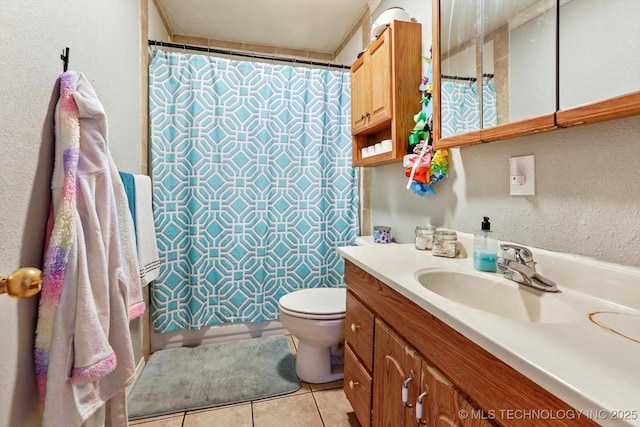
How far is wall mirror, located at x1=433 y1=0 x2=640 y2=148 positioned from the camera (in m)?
0.70

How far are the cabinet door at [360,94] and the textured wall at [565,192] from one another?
66 cm

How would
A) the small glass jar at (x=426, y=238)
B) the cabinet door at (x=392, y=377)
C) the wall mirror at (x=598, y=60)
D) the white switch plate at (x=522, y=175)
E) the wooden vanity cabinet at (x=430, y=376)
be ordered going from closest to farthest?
the wooden vanity cabinet at (x=430, y=376)
the wall mirror at (x=598, y=60)
the cabinet door at (x=392, y=377)
the white switch plate at (x=522, y=175)
the small glass jar at (x=426, y=238)

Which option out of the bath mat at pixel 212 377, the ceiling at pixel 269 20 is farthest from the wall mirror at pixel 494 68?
Result: the bath mat at pixel 212 377

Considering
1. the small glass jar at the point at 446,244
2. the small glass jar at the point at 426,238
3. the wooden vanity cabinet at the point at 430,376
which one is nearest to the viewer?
the wooden vanity cabinet at the point at 430,376

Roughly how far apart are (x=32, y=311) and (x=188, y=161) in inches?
51.3

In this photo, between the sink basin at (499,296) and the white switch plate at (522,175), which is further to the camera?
the white switch plate at (522,175)

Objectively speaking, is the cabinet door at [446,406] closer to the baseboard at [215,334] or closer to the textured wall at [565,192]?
the textured wall at [565,192]

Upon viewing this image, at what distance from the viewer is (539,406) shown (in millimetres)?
453

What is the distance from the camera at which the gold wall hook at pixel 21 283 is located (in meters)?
0.54

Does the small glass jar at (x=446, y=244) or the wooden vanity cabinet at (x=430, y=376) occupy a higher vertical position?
the small glass jar at (x=446, y=244)

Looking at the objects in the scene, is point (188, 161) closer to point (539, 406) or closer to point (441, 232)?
point (441, 232)

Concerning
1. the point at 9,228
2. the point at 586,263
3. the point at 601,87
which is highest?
the point at 601,87

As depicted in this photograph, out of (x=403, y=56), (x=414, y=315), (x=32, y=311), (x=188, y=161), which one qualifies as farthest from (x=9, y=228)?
(x=403, y=56)

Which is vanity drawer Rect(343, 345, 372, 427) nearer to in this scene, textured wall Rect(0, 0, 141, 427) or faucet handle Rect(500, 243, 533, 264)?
faucet handle Rect(500, 243, 533, 264)
